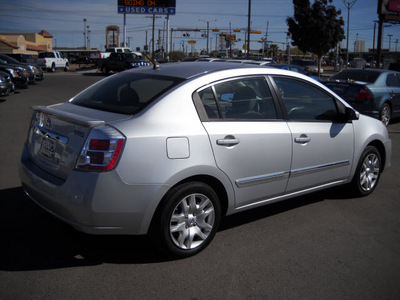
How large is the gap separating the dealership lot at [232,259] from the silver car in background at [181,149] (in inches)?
13.2

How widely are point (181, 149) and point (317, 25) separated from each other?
36628 mm

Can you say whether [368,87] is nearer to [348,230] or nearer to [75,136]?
[348,230]

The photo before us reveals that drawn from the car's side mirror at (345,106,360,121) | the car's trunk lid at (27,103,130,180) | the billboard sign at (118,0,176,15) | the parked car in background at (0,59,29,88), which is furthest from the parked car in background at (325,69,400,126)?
the billboard sign at (118,0,176,15)

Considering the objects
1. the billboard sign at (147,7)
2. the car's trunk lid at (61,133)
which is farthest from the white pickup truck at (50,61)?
the car's trunk lid at (61,133)

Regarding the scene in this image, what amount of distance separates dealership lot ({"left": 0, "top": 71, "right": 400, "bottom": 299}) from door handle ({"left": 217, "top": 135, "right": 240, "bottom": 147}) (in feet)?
3.11

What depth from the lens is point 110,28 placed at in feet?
251

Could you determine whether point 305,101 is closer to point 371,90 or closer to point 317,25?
point 371,90

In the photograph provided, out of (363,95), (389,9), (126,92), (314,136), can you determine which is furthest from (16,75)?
(389,9)

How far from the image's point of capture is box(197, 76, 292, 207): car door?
3.81 metres

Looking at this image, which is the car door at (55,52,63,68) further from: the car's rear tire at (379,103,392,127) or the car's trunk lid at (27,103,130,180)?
the car's trunk lid at (27,103,130,180)

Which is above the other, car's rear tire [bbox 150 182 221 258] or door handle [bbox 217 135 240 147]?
door handle [bbox 217 135 240 147]

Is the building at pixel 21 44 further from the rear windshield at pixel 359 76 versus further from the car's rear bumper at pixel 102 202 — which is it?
the car's rear bumper at pixel 102 202

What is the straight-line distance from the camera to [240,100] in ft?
13.6

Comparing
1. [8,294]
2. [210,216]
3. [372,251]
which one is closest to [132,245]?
[210,216]
